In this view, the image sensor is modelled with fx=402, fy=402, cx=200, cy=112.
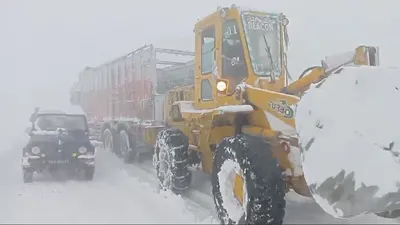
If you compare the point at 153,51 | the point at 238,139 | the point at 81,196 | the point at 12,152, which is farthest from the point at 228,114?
the point at 12,152

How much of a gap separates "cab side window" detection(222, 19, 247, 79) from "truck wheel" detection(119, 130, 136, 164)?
5486 millimetres

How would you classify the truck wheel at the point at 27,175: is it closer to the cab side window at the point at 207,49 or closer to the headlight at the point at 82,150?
the headlight at the point at 82,150

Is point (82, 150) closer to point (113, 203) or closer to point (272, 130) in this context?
point (113, 203)

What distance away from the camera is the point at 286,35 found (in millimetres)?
6395

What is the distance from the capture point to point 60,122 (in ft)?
31.3

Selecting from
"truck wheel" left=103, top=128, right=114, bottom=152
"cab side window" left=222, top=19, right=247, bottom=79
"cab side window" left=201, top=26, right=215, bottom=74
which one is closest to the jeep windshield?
"truck wheel" left=103, top=128, right=114, bottom=152

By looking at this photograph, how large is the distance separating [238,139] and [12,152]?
32.5 feet

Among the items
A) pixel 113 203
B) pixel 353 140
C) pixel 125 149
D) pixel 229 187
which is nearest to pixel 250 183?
pixel 229 187

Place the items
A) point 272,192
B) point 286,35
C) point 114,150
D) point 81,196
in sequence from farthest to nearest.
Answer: point 114,150
point 81,196
point 286,35
point 272,192

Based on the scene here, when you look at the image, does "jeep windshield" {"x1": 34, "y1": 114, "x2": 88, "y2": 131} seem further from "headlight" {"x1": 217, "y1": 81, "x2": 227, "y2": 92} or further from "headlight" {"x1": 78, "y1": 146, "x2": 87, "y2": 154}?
"headlight" {"x1": 217, "y1": 81, "x2": 227, "y2": 92}

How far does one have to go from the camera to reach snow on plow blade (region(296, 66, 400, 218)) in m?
3.76

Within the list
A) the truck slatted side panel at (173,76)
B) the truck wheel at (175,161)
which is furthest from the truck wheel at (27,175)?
the truck slatted side panel at (173,76)

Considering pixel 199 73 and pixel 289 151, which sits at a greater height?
pixel 199 73

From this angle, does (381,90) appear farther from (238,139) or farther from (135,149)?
(135,149)
